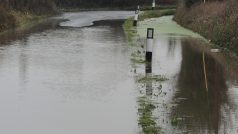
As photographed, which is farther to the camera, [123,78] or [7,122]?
[123,78]

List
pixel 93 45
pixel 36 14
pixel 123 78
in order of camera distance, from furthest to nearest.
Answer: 1. pixel 36 14
2. pixel 93 45
3. pixel 123 78

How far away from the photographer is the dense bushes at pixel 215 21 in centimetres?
1952

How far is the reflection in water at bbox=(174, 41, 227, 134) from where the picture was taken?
29.2 ft

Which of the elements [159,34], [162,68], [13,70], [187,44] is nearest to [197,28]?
[159,34]

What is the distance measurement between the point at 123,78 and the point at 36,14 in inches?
1081

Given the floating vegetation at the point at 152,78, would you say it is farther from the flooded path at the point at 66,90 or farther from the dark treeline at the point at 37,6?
the dark treeline at the point at 37,6

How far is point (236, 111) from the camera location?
31.8ft

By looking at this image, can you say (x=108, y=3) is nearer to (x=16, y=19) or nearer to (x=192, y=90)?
(x=16, y=19)

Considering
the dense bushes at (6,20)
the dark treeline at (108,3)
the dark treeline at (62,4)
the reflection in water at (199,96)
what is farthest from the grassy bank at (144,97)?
the dark treeline at (108,3)

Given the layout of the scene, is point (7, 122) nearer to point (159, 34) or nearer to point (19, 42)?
point (19, 42)

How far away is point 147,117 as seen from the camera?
30.2ft

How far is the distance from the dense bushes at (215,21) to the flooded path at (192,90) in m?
0.84

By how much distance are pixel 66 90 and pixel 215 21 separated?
45.8ft

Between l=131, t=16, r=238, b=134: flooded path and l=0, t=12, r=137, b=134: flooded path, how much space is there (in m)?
0.54
